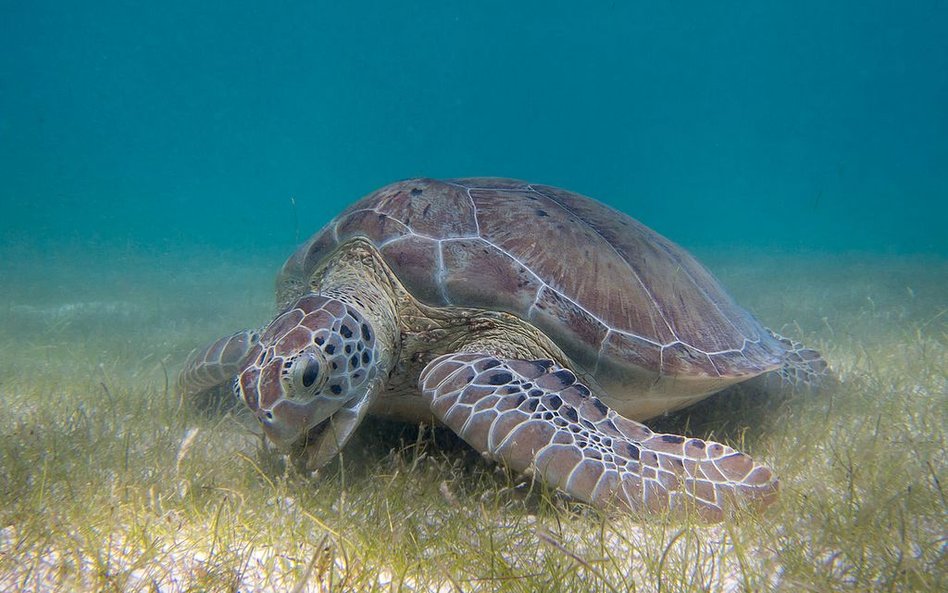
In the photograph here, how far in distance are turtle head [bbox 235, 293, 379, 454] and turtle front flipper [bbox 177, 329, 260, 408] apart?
1044 millimetres

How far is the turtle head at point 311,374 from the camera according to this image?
222cm

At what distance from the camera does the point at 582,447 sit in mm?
2059

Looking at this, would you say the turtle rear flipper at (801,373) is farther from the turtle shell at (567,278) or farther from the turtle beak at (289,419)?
the turtle beak at (289,419)

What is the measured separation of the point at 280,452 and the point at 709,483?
195cm

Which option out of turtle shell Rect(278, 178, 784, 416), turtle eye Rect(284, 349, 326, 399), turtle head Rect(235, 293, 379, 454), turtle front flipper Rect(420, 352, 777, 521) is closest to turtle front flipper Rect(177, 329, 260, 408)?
turtle shell Rect(278, 178, 784, 416)

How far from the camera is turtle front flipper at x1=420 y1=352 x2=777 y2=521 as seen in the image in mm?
1938

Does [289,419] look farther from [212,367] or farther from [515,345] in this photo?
[212,367]

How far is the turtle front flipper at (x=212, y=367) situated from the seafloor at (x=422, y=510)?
0.54 feet

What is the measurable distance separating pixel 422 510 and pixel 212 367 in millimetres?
2208

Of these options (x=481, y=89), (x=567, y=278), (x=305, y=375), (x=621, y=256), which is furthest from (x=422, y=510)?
(x=481, y=89)

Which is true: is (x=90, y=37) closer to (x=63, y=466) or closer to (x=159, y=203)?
(x=159, y=203)

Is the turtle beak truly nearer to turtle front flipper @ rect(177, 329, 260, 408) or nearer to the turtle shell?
the turtle shell

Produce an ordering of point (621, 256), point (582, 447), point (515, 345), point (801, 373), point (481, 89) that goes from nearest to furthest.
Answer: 1. point (582, 447)
2. point (515, 345)
3. point (621, 256)
4. point (801, 373)
5. point (481, 89)

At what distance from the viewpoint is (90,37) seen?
7656 centimetres
